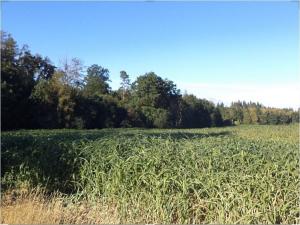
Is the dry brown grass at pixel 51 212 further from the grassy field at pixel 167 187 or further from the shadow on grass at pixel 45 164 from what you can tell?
the shadow on grass at pixel 45 164

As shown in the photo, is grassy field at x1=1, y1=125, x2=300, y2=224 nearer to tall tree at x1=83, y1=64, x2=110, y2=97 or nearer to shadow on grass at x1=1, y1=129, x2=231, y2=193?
shadow on grass at x1=1, y1=129, x2=231, y2=193

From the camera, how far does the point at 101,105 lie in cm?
4597

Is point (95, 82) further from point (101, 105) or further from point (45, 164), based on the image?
point (45, 164)

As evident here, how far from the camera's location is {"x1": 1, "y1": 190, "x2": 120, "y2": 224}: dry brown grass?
14.9ft

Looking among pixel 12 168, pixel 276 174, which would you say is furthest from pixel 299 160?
pixel 12 168

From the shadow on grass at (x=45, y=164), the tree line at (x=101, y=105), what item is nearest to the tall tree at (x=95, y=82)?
the tree line at (x=101, y=105)

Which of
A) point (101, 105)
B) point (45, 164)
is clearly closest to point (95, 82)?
point (101, 105)

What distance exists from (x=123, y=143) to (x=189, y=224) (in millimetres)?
2030

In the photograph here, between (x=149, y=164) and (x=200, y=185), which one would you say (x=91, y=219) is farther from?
(x=200, y=185)

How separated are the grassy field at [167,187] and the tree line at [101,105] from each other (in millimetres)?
15765

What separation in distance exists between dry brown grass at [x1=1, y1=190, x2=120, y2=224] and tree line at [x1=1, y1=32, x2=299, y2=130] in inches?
631

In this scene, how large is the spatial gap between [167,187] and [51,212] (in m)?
1.47

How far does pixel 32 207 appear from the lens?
495 cm

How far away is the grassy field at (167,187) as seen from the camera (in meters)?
4.51
